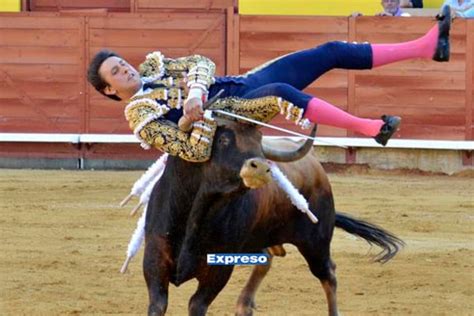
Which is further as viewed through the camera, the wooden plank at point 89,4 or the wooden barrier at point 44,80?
the wooden plank at point 89,4

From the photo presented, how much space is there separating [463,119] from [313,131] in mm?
7489

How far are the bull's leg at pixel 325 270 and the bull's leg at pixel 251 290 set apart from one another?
0.59ft

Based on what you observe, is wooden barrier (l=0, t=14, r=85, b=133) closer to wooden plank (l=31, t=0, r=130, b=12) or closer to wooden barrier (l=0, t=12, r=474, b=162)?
wooden barrier (l=0, t=12, r=474, b=162)

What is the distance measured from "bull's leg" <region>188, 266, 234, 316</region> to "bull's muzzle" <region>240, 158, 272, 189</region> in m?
0.55

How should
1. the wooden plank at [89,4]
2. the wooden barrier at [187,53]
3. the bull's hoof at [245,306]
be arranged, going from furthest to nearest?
the wooden plank at [89,4] → the wooden barrier at [187,53] → the bull's hoof at [245,306]

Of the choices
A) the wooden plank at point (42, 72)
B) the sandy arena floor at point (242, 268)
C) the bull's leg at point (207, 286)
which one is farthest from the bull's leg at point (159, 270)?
the wooden plank at point (42, 72)

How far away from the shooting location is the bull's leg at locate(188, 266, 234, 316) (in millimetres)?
3953

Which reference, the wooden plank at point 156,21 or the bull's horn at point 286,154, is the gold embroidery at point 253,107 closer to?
the bull's horn at point 286,154


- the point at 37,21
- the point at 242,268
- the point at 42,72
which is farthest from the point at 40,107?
the point at 242,268

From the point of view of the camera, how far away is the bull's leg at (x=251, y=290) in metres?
4.89

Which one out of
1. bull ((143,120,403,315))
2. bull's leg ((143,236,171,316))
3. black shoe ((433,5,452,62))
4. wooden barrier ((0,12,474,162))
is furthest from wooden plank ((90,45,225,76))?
black shoe ((433,5,452,62))

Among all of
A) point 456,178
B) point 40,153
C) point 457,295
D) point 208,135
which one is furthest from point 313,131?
point 40,153

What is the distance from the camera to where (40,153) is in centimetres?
1101

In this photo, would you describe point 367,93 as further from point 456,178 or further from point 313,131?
point 313,131
